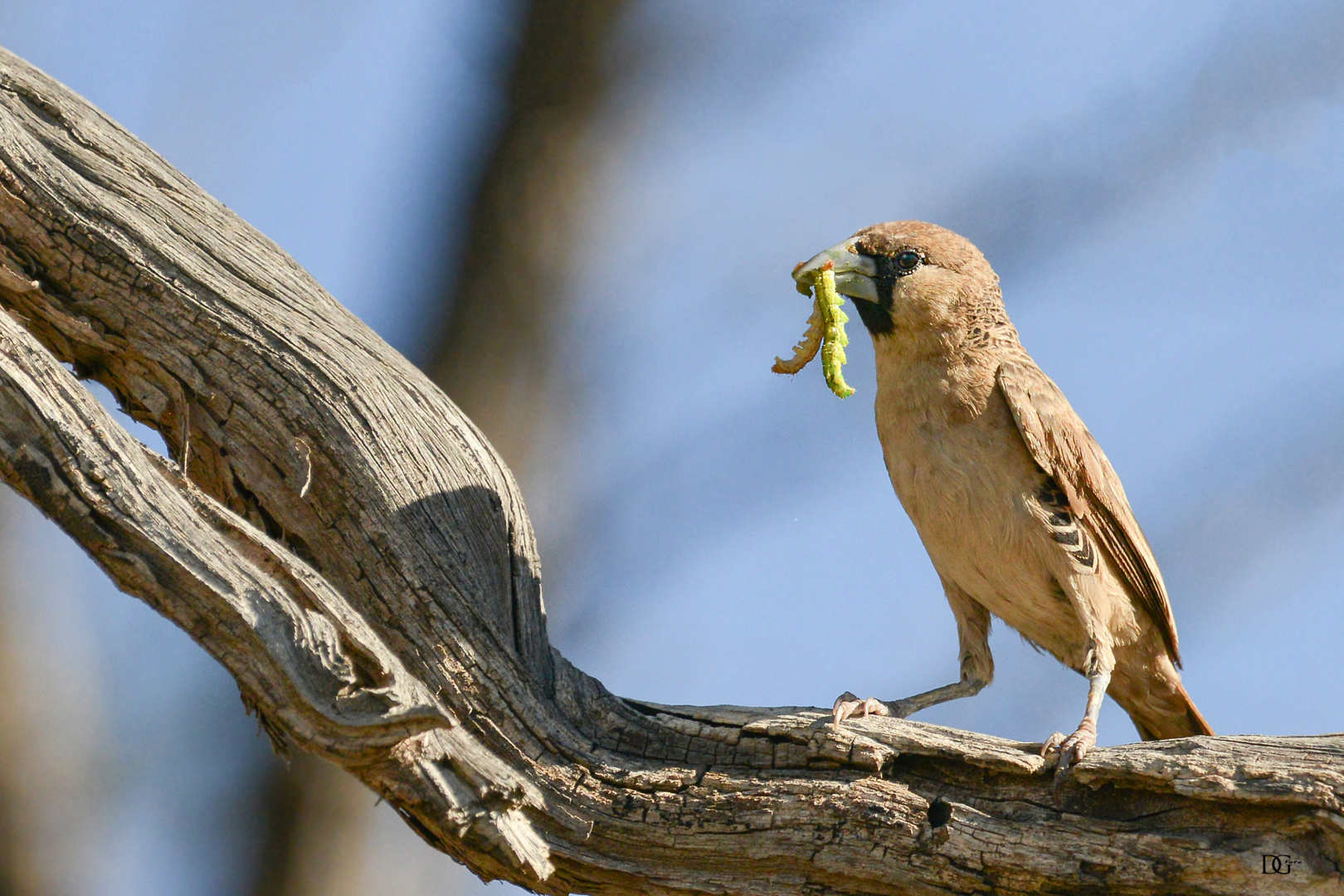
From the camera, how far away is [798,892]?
290 cm

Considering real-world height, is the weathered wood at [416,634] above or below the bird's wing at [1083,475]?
below

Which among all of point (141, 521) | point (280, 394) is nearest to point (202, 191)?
point (280, 394)

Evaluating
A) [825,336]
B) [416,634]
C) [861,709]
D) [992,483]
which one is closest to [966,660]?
[992,483]

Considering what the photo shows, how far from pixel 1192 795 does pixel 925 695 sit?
4.65 feet

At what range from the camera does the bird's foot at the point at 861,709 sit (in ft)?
10.8

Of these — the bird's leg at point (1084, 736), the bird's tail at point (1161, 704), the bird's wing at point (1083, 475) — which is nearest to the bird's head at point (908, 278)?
the bird's wing at point (1083, 475)

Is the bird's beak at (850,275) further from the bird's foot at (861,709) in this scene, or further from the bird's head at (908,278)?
the bird's foot at (861,709)

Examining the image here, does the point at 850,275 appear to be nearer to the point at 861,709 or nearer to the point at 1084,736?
the point at 861,709

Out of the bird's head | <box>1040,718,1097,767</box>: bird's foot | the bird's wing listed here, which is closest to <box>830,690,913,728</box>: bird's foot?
<box>1040,718,1097,767</box>: bird's foot

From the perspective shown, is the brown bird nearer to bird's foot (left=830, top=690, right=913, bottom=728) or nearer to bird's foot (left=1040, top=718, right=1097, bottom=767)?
bird's foot (left=830, top=690, right=913, bottom=728)

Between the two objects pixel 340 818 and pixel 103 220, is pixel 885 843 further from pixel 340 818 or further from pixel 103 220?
pixel 340 818

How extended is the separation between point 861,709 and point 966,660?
40.0 inches

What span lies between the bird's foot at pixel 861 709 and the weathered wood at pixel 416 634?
5.2 inches

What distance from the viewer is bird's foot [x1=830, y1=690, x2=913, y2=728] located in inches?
129
